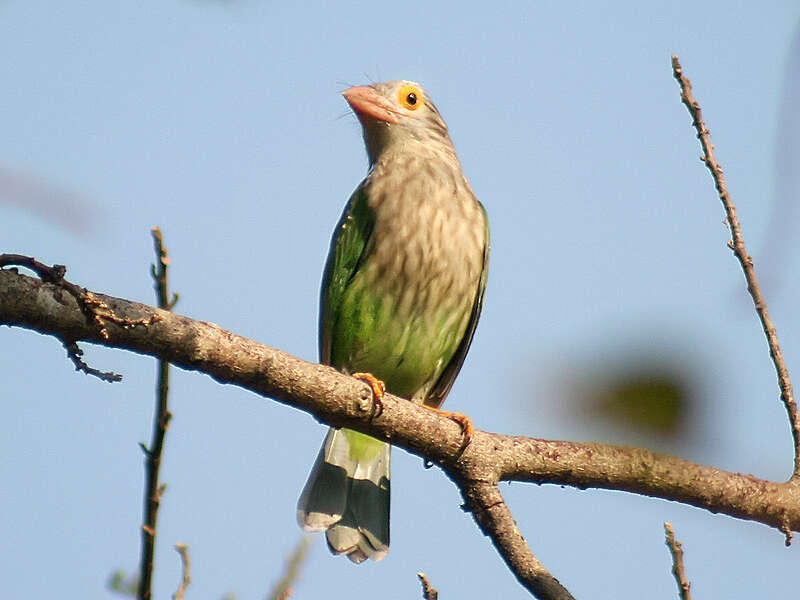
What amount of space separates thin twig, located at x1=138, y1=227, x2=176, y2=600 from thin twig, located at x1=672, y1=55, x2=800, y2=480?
61.6 inches

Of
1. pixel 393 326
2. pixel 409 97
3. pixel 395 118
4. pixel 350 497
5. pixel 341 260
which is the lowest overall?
pixel 350 497

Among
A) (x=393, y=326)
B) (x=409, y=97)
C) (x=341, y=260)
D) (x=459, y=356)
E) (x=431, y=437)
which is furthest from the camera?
(x=409, y=97)

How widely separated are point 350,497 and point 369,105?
6.72 ft

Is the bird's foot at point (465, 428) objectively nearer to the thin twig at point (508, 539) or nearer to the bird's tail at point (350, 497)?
the thin twig at point (508, 539)

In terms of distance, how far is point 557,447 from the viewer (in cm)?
312

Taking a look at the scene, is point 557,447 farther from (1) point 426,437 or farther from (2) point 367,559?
(2) point 367,559

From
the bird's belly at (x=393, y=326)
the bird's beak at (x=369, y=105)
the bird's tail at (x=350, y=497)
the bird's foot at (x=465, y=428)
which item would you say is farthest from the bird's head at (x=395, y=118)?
the bird's foot at (x=465, y=428)

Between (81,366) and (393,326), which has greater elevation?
(393,326)

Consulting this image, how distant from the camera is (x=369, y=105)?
5.27 m

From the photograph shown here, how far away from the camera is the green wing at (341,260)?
4.55 meters

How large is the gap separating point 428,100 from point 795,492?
10.5 ft

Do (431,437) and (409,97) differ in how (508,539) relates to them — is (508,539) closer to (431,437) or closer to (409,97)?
(431,437)

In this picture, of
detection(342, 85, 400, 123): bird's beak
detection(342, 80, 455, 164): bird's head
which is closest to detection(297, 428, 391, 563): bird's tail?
detection(342, 80, 455, 164): bird's head

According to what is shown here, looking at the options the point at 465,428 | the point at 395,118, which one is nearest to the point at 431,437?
the point at 465,428
